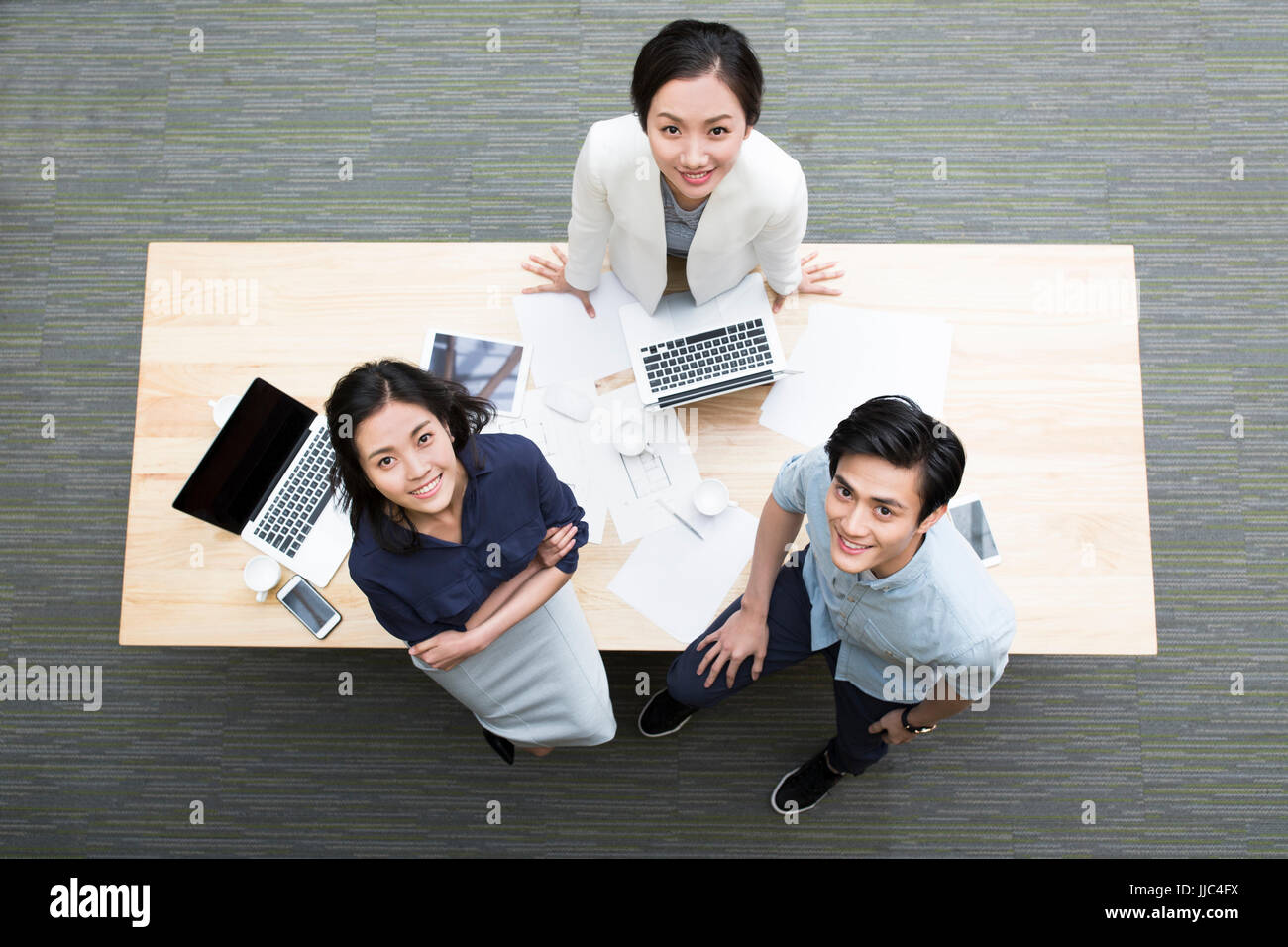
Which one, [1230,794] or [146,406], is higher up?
[146,406]

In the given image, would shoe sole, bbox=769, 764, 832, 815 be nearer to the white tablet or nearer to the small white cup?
the white tablet

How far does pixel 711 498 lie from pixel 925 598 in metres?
→ 0.47

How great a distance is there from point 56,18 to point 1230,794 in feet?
14.1

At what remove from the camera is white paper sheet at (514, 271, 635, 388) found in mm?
1938

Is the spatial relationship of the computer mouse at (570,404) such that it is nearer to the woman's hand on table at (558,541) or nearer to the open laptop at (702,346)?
the open laptop at (702,346)

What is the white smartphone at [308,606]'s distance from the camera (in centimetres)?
186

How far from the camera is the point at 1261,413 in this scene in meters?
2.68

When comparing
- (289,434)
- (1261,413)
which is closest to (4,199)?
(289,434)

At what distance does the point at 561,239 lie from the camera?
2.73 metres

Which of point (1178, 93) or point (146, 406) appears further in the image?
point (1178, 93)

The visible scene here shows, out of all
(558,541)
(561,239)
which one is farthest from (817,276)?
(561,239)

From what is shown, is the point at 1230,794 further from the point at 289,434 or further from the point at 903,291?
the point at 289,434

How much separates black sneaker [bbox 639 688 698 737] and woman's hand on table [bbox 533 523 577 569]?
0.78 meters
